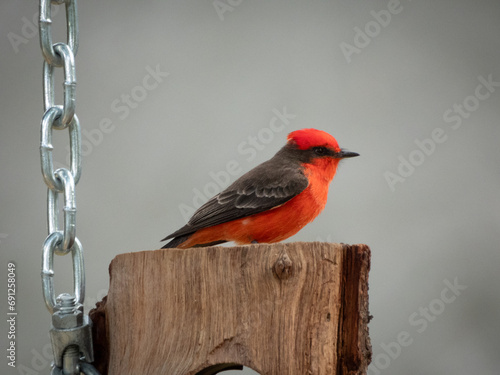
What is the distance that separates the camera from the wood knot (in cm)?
213

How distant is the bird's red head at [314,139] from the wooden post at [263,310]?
223cm

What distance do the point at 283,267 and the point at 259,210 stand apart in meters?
1.73

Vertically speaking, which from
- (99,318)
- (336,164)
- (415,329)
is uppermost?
(336,164)

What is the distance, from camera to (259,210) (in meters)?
3.86

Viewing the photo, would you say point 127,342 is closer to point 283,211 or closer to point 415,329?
point 283,211

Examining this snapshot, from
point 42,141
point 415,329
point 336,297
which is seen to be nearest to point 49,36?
point 42,141

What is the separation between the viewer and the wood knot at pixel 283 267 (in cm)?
213

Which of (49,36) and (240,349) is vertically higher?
(49,36)

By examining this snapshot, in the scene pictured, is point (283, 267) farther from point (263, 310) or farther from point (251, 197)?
point (251, 197)

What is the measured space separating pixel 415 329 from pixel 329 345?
3359 mm

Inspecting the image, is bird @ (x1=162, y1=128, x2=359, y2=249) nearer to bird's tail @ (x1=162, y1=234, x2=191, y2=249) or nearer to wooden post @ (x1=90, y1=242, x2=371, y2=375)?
bird's tail @ (x1=162, y1=234, x2=191, y2=249)

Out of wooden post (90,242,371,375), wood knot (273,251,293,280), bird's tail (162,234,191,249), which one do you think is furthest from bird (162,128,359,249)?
wood knot (273,251,293,280)

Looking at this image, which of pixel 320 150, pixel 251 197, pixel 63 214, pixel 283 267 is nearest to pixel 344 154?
pixel 320 150

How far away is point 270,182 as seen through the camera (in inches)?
160
